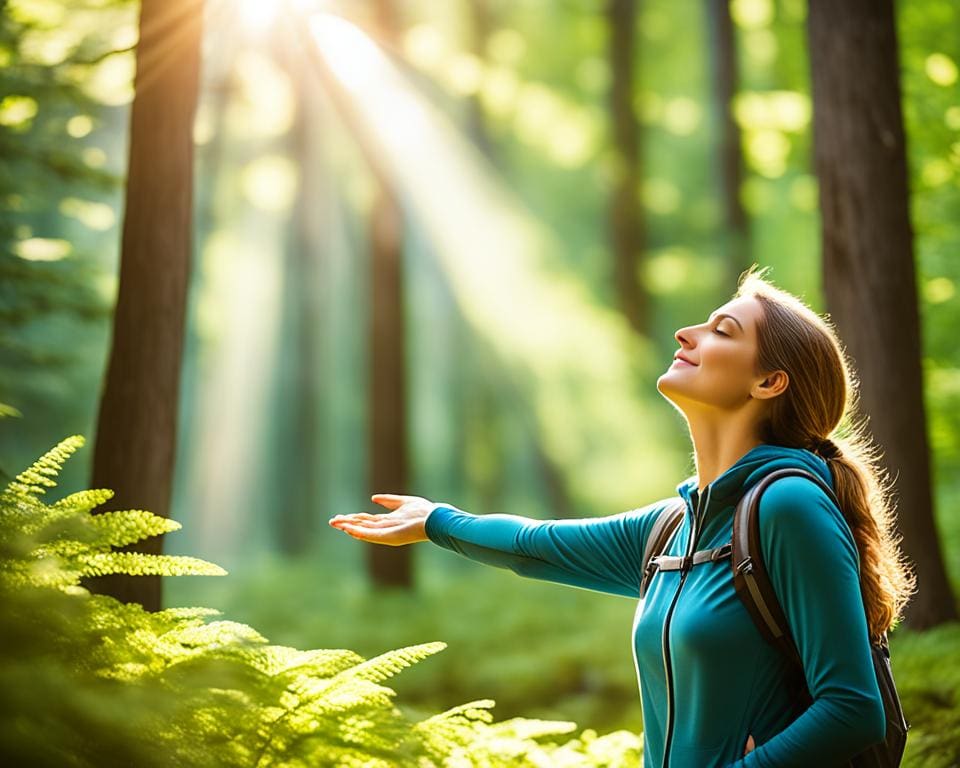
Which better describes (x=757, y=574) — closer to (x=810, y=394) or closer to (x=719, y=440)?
(x=719, y=440)

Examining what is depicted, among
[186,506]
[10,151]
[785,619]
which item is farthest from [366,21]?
[186,506]

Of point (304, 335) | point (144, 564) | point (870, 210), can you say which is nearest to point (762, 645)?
point (144, 564)

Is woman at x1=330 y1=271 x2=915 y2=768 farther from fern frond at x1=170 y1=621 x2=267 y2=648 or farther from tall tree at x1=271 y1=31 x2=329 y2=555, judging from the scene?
tall tree at x1=271 y1=31 x2=329 y2=555

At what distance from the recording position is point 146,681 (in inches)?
112

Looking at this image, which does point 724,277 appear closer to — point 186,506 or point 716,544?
point 716,544

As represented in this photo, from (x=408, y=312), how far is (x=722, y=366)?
43.2 ft

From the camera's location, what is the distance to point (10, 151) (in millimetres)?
7133

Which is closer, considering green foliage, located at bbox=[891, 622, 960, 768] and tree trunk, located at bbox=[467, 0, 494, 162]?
green foliage, located at bbox=[891, 622, 960, 768]

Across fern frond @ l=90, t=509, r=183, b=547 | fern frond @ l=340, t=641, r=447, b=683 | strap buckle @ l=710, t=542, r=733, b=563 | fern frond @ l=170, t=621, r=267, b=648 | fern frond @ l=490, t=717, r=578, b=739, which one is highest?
fern frond @ l=90, t=509, r=183, b=547

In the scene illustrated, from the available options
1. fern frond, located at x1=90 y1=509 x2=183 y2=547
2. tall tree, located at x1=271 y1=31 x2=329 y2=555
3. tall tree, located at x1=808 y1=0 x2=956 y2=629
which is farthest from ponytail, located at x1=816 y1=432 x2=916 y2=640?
tall tree, located at x1=271 y1=31 x2=329 y2=555

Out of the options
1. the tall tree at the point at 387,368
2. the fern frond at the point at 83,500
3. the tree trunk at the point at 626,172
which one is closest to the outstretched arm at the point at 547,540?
the fern frond at the point at 83,500

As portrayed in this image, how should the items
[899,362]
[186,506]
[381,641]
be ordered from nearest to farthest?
[899,362] < [381,641] < [186,506]

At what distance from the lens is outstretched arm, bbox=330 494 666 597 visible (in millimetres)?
3158

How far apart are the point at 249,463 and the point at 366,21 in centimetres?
2442
